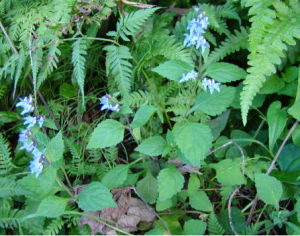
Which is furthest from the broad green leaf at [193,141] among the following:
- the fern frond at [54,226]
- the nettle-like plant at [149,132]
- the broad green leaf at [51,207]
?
the fern frond at [54,226]

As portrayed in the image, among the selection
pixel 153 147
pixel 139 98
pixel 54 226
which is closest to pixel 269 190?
pixel 153 147

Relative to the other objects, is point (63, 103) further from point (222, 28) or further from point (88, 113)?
point (222, 28)

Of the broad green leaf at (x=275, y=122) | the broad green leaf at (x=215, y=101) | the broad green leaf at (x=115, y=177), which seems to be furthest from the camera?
the broad green leaf at (x=275, y=122)

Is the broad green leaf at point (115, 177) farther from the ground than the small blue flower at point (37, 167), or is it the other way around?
the small blue flower at point (37, 167)

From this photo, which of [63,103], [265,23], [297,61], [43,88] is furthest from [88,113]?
[297,61]

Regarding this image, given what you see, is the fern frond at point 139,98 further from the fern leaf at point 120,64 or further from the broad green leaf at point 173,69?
the broad green leaf at point 173,69

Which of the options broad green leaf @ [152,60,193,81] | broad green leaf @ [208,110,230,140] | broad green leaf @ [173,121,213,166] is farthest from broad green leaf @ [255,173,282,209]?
broad green leaf @ [152,60,193,81]
